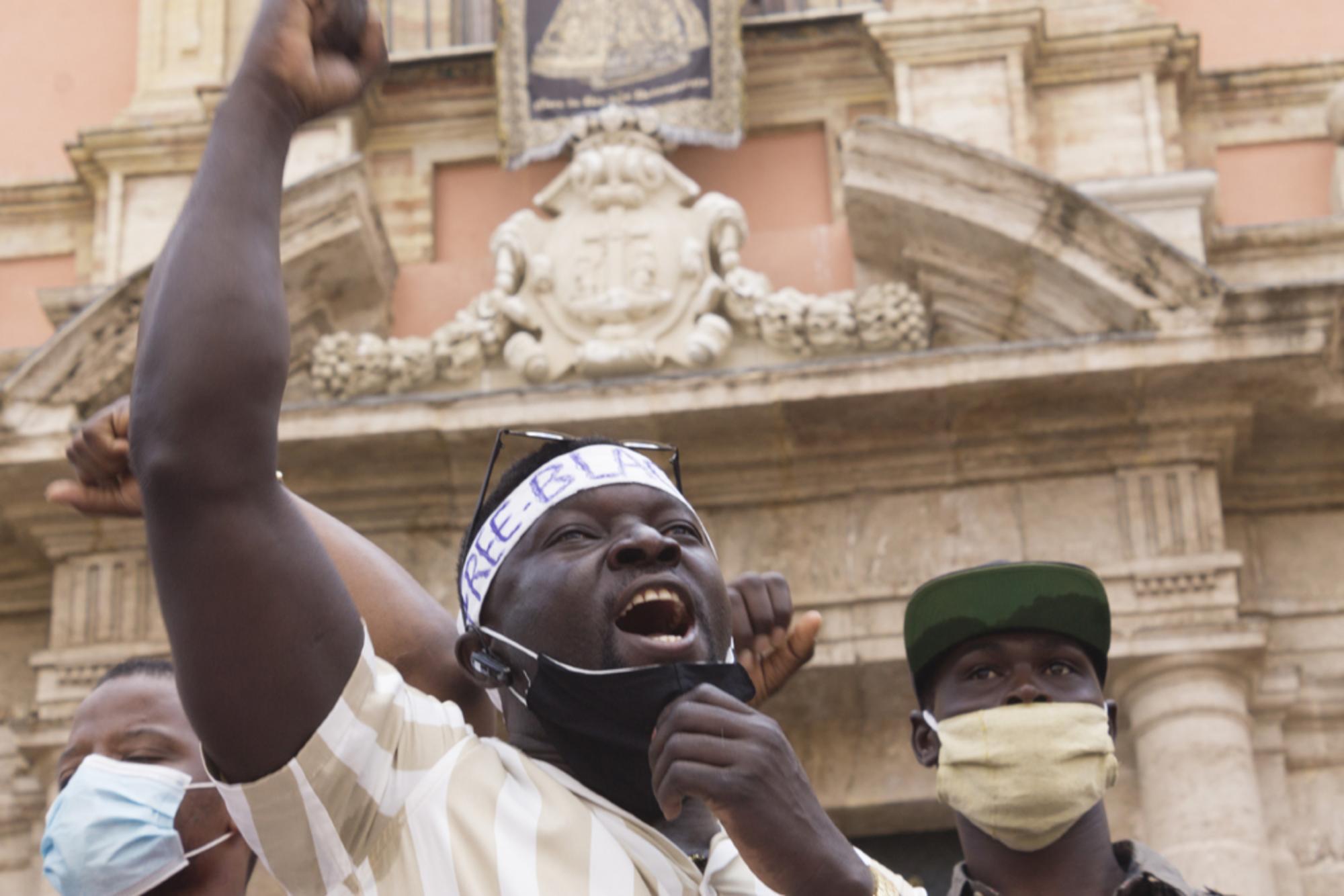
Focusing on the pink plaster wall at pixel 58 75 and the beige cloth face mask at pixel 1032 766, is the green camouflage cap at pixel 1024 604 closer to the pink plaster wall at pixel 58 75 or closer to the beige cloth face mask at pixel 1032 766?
the beige cloth face mask at pixel 1032 766

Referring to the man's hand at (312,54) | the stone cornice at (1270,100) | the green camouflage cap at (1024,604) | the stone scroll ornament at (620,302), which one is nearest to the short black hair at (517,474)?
the man's hand at (312,54)

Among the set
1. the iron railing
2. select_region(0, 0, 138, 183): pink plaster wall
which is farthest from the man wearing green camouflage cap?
select_region(0, 0, 138, 183): pink plaster wall

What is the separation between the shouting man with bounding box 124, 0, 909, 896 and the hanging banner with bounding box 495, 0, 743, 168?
6.43 meters

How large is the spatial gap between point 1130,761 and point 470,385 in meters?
3.13

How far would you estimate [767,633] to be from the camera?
262 cm

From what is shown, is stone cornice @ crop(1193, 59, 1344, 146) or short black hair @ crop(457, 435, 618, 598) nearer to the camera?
short black hair @ crop(457, 435, 618, 598)

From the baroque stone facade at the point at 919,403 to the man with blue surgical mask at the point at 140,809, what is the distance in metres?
4.13

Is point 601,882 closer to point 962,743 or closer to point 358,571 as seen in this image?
point 358,571

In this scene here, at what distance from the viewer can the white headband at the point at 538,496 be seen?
2.44 m

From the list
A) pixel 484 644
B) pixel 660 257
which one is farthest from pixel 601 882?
pixel 660 257

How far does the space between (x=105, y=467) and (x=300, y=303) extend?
6.12 meters

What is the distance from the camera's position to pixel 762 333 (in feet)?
26.4

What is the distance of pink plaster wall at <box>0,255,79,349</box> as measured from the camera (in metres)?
9.39

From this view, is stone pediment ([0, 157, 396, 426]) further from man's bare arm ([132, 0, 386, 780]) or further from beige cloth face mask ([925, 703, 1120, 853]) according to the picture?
man's bare arm ([132, 0, 386, 780])
